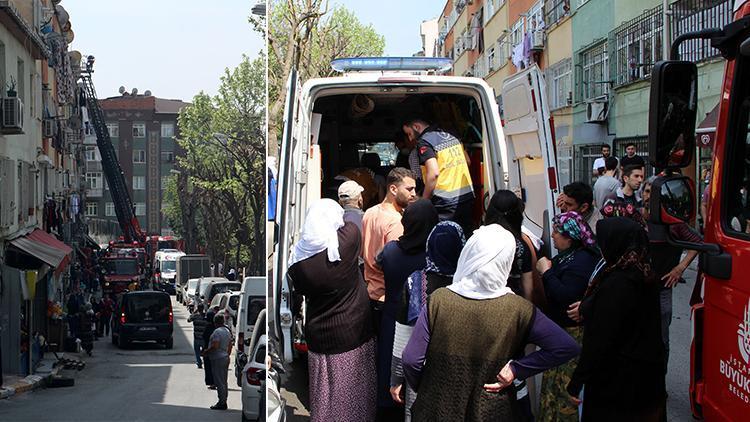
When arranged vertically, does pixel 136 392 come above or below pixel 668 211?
below

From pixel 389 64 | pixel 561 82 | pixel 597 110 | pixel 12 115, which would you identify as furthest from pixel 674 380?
pixel 561 82

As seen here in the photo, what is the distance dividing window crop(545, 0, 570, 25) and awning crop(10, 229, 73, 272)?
11775 mm

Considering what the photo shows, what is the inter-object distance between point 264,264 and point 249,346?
51 centimetres

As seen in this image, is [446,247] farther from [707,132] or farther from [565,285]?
[707,132]

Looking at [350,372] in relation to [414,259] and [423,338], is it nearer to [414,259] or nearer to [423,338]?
[414,259]

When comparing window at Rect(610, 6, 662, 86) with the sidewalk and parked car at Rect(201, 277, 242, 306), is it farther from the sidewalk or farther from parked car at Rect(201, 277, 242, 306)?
the sidewalk

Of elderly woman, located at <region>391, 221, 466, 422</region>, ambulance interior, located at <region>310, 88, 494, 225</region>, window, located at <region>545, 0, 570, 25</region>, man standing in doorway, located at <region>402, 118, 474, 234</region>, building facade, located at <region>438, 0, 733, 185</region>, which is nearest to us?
elderly woman, located at <region>391, 221, 466, 422</region>

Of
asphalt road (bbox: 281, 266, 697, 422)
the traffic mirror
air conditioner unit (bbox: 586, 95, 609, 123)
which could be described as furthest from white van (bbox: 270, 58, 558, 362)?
air conditioner unit (bbox: 586, 95, 609, 123)

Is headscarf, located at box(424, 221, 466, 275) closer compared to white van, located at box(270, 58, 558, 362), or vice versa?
headscarf, located at box(424, 221, 466, 275)

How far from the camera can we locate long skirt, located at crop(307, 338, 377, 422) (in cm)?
562

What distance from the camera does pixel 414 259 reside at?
5.56m

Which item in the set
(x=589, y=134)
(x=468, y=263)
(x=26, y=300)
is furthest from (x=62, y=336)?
(x=589, y=134)

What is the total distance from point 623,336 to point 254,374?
1.82m

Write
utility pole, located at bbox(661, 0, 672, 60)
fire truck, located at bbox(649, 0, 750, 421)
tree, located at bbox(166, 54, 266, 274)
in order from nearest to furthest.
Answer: fire truck, located at bbox(649, 0, 750, 421)
tree, located at bbox(166, 54, 266, 274)
utility pole, located at bbox(661, 0, 672, 60)
